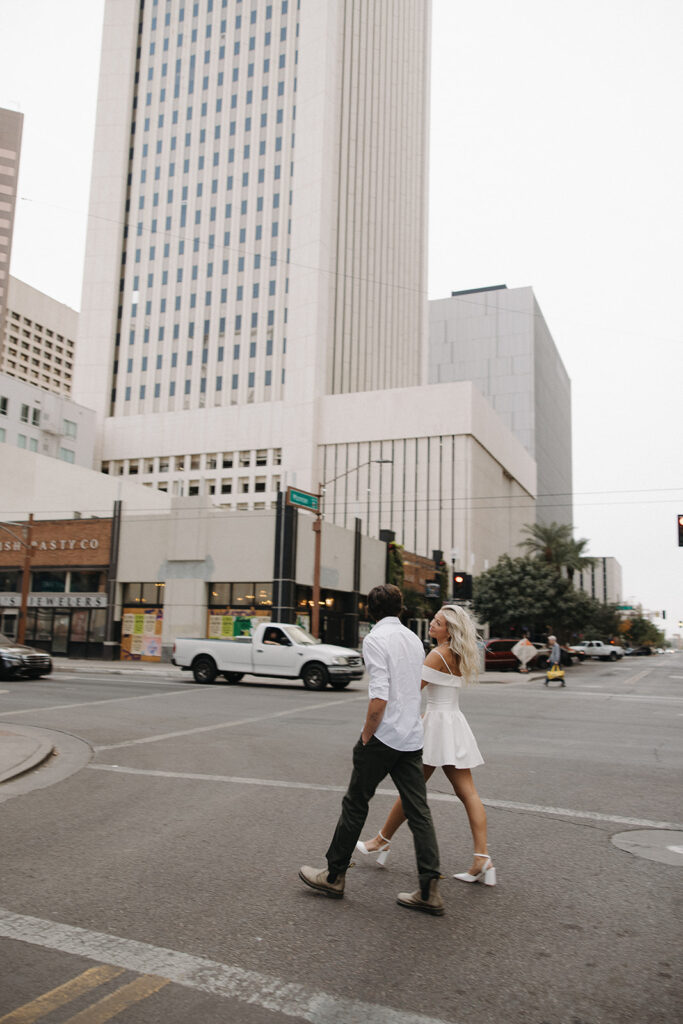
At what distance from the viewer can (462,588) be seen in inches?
1031

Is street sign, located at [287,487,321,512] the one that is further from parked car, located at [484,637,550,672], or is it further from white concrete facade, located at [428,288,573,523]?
white concrete facade, located at [428,288,573,523]

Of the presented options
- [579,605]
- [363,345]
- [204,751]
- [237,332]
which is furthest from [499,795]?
[363,345]

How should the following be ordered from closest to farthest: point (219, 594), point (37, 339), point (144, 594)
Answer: point (219, 594) < point (144, 594) < point (37, 339)

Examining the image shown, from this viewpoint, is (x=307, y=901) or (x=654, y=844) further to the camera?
(x=654, y=844)

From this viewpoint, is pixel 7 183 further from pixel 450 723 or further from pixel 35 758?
pixel 450 723

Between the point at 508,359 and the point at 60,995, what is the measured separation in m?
128

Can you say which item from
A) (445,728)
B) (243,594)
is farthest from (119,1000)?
(243,594)

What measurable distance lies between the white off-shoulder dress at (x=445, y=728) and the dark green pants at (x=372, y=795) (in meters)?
0.40

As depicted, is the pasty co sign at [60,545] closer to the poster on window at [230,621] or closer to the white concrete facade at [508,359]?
the poster on window at [230,621]

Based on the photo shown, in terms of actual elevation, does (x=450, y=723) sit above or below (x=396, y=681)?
below

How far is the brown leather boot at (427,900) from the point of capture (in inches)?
164

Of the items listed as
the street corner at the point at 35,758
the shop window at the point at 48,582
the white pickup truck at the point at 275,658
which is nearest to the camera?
→ the street corner at the point at 35,758

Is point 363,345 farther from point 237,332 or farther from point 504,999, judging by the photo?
point 504,999

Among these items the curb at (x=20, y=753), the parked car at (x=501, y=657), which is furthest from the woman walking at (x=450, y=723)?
the parked car at (x=501, y=657)
